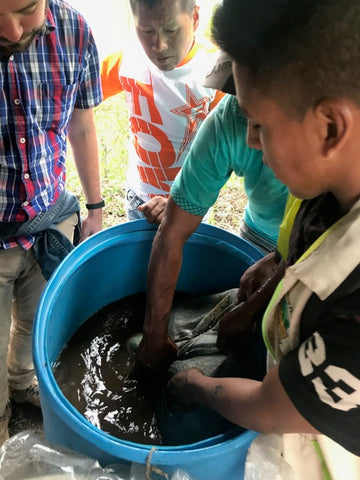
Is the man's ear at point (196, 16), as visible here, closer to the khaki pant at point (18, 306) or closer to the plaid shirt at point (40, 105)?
the plaid shirt at point (40, 105)

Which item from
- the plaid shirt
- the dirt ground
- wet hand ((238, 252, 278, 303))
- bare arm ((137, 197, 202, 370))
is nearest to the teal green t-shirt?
bare arm ((137, 197, 202, 370))

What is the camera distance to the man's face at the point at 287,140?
54 centimetres

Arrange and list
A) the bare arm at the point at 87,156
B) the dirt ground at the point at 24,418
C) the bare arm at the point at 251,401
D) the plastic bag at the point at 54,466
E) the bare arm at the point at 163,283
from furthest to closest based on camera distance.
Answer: the dirt ground at the point at 24,418 → the bare arm at the point at 87,156 → the bare arm at the point at 163,283 → the plastic bag at the point at 54,466 → the bare arm at the point at 251,401

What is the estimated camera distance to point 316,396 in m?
0.56

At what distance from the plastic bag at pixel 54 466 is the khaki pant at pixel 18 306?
579 millimetres

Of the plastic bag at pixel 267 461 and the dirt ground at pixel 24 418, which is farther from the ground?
the plastic bag at pixel 267 461

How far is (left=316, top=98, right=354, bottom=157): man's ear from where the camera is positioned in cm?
49

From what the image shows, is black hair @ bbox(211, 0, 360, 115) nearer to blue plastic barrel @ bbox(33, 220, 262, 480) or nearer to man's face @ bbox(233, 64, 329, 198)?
man's face @ bbox(233, 64, 329, 198)

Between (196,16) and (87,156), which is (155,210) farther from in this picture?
(196,16)

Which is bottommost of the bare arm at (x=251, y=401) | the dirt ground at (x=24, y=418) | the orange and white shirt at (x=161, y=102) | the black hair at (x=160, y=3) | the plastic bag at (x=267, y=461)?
the dirt ground at (x=24, y=418)

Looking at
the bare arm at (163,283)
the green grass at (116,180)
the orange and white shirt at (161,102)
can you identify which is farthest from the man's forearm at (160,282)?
the green grass at (116,180)

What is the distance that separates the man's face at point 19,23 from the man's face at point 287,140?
55 cm

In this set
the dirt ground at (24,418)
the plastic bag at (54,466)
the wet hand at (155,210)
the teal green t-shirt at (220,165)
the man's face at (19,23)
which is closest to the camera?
the plastic bag at (54,466)

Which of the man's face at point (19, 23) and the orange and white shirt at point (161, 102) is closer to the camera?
the man's face at point (19, 23)
